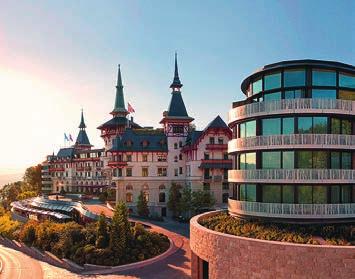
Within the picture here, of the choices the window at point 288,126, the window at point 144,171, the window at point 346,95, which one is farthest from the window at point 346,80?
the window at point 144,171

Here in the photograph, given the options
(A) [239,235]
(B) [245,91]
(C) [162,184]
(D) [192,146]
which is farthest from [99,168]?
(A) [239,235]

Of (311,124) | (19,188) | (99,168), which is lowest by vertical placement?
(19,188)

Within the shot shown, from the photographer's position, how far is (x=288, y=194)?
26.8 meters

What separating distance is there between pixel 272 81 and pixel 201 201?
3014cm

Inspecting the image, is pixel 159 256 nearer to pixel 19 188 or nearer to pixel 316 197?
pixel 316 197

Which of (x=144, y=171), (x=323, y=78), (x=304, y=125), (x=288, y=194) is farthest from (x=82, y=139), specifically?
(x=323, y=78)

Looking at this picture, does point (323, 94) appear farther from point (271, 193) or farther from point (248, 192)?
point (248, 192)

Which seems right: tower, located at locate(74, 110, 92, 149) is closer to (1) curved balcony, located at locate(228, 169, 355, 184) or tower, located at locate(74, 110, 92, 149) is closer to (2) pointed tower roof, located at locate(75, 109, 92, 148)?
(2) pointed tower roof, located at locate(75, 109, 92, 148)

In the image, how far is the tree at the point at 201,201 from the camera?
55.3 metres

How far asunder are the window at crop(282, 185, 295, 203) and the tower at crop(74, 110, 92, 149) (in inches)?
3305

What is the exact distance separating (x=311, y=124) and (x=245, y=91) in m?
8.40

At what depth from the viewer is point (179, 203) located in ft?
191

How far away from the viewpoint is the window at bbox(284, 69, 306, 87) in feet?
89.9

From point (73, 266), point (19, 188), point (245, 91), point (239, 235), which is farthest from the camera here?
point (19, 188)
